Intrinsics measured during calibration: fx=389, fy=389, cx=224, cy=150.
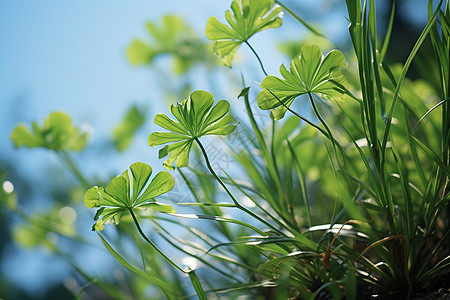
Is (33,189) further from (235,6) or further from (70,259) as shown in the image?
(235,6)

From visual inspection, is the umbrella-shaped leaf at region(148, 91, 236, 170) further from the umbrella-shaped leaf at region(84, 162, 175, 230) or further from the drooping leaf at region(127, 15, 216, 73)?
the drooping leaf at region(127, 15, 216, 73)

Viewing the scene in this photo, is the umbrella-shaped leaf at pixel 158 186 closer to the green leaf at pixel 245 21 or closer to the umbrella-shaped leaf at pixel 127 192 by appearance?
the umbrella-shaped leaf at pixel 127 192

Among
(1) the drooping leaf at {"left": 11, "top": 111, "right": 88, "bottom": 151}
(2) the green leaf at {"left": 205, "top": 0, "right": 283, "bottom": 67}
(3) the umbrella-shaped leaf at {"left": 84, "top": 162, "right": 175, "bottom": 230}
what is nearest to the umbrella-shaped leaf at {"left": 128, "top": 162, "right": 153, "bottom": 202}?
(3) the umbrella-shaped leaf at {"left": 84, "top": 162, "right": 175, "bottom": 230}

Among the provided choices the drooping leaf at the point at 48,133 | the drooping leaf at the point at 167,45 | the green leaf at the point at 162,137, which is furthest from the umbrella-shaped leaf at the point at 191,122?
the drooping leaf at the point at 167,45

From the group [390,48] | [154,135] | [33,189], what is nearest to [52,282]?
[33,189]

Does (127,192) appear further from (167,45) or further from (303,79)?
(167,45)

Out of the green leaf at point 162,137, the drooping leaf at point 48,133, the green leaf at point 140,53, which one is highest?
the green leaf at point 140,53

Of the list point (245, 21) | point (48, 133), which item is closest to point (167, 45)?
point (48, 133)
